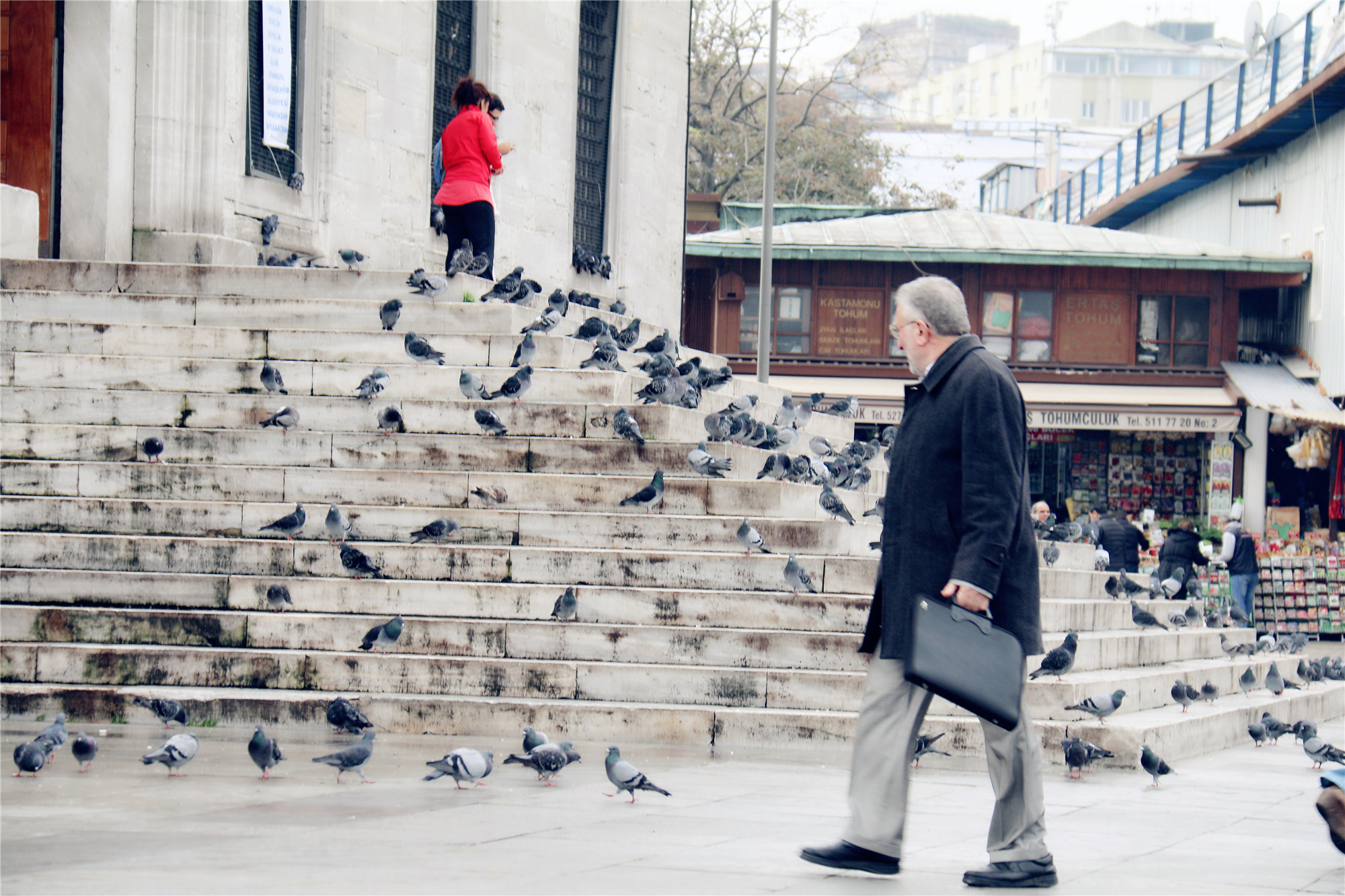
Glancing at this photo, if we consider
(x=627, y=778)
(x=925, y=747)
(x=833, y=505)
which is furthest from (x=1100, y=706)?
(x=627, y=778)

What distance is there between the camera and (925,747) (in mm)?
7742

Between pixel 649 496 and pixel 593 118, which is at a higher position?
pixel 593 118

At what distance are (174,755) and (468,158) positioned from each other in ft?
25.9

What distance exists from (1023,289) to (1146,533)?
5.59 m

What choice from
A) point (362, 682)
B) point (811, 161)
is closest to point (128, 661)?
point (362, 682)

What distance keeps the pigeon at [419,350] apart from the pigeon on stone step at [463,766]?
16.7 feet

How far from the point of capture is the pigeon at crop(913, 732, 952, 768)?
7.70 metres

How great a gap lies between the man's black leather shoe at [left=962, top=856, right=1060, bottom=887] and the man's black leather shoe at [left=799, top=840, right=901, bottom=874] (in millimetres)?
251

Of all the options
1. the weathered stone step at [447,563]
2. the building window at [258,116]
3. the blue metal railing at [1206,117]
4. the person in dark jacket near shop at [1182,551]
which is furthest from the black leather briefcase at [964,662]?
Answer: the blue metal railing at [1206,117]

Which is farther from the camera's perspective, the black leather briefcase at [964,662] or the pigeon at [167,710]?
the pigeon at [167,710]

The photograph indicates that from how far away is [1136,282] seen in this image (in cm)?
2811

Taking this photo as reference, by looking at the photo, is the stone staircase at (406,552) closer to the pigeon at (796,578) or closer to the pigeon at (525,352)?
the pigeon at (796,578)

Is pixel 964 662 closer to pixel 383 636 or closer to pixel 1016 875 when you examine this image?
pixel 1016 875

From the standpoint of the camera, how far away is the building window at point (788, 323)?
93.1ft
